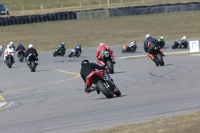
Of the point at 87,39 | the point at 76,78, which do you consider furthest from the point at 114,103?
the point at 87,39

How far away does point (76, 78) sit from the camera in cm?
2280

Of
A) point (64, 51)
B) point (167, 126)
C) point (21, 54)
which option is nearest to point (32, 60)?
point (21, 54)

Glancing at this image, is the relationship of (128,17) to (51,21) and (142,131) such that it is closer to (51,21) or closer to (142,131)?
(51,21)

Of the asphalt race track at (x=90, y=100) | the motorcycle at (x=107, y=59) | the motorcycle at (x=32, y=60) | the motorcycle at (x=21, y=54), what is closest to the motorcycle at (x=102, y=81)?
the asphalt race track at (x=90, y=100)

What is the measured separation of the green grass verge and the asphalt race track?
0.81 meters

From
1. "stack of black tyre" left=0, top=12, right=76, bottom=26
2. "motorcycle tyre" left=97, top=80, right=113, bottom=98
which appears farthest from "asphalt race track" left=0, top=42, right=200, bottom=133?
"stack of black tyre" left=0, top=12, right=76, bottom=26

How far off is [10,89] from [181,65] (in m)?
7.17

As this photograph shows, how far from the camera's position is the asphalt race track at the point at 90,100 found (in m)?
11.4

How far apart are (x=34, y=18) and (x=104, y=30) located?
6.22 meters

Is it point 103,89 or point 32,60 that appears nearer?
point 103,89

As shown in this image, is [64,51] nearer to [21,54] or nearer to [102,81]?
[21,54]

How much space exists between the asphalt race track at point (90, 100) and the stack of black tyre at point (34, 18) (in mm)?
27050

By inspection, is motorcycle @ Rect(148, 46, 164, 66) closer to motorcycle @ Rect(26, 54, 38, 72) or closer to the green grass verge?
motorcycle @ Rect(26, 54, 38, 72)

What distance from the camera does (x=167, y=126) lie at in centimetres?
917
